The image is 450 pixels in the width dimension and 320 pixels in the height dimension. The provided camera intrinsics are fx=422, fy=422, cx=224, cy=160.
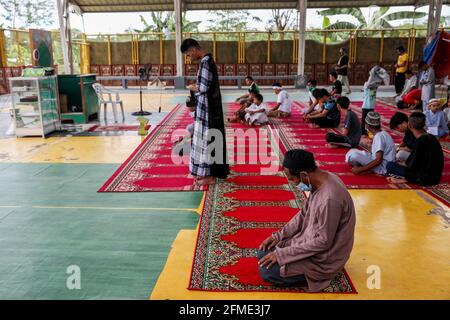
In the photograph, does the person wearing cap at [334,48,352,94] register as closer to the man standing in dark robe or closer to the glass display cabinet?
the glass display cabinet

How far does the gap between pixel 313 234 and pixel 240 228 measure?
1226 mm

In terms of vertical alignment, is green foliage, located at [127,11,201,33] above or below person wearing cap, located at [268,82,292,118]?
above

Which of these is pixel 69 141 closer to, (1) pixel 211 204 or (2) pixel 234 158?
(2) pixel 234 158

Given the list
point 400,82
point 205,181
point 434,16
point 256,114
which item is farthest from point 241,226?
point 434,16

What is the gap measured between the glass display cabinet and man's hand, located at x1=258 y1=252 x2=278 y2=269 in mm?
5830

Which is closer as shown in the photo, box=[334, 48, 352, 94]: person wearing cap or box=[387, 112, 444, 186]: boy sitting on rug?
box=[387, 112, 444, 186]: boy sitting on rug

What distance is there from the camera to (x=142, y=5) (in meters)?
16.7

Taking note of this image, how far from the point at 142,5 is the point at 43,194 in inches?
549

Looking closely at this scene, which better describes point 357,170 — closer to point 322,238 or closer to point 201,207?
point 201,207

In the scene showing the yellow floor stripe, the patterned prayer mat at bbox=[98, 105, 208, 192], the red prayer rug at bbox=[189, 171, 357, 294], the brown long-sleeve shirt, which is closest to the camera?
the brown long-sleeve shirt

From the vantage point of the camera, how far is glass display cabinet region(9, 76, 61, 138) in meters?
7.04

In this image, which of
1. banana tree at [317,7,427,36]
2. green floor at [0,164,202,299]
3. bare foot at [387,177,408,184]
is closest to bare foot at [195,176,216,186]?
green floor at [0,164,202,299]

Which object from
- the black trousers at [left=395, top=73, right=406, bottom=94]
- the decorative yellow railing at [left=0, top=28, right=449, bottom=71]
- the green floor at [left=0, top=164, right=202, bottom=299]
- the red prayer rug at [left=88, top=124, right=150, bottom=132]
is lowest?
the green floor at [left=0, top=164, right=202, bottom=299]

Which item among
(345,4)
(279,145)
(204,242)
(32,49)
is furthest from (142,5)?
(204,242)
